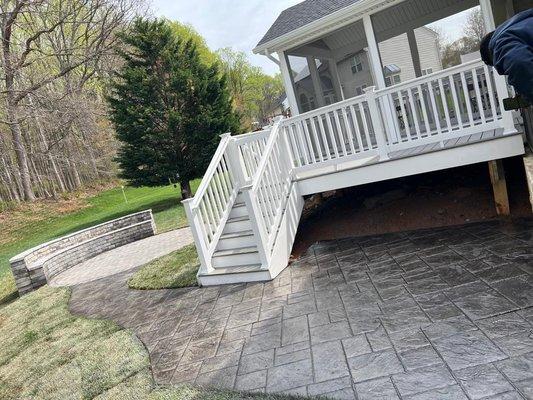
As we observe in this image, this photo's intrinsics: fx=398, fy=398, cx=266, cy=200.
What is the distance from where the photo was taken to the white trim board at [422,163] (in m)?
4.59

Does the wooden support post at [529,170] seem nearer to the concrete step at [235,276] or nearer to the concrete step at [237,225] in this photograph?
the concrete step at [235,276]

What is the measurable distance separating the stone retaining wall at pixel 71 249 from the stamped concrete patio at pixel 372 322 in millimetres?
3648

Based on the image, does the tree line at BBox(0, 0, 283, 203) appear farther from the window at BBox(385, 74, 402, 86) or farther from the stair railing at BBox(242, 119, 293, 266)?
the stair railing at BBox(242, 119, 293, 266)

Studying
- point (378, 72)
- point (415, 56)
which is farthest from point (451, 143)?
point (415, 56)

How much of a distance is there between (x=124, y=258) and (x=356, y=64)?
19.6 feet

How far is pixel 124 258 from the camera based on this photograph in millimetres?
8383

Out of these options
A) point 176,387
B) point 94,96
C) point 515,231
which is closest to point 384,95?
point 515,231

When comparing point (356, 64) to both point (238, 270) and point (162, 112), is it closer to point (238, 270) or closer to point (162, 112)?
point (238, 270)

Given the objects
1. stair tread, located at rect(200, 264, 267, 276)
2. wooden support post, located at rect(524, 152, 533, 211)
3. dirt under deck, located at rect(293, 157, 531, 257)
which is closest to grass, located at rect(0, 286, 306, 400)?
stair tread, located at rect(200, 264, 267, 276)

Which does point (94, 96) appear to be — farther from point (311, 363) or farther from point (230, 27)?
point (311, 363)

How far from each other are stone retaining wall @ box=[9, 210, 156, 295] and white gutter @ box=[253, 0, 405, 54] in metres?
5.92

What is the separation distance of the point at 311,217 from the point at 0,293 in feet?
21.6

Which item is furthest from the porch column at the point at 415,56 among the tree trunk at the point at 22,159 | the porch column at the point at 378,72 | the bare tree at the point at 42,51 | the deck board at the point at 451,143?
the tree trunk at the point at 22,159

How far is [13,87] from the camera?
1741 cm
